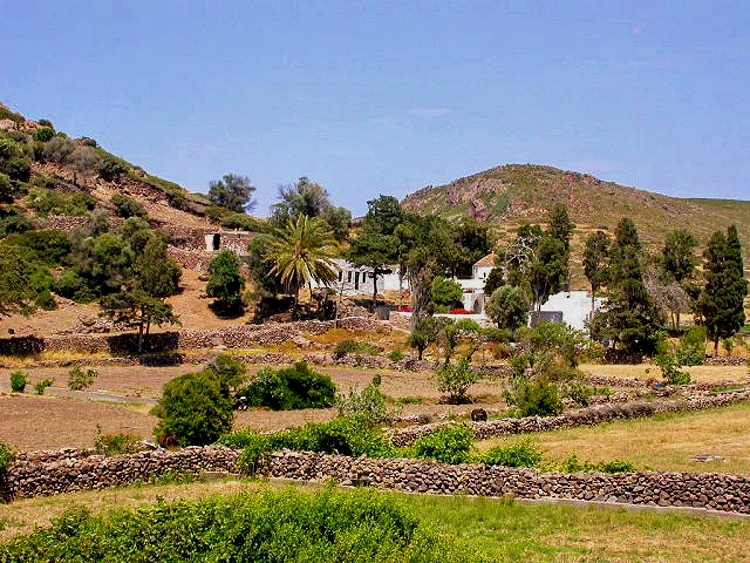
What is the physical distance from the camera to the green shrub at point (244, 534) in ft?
41.4

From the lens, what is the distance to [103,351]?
54625mm

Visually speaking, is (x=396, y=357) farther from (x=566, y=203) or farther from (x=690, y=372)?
(x=566, y=203)

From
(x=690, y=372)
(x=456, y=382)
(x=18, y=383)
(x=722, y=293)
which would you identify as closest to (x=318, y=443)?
(x=456, y=382)

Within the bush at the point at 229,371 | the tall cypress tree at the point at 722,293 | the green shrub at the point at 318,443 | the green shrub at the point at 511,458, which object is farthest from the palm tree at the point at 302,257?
the green shrub at the point at 511,458

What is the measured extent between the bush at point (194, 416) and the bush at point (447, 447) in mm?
6220

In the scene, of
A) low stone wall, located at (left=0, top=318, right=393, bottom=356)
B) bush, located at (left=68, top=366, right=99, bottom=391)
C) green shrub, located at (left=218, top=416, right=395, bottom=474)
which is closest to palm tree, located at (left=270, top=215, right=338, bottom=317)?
low stone wall, located at (left=0, top=318, right=393, bottom=356)

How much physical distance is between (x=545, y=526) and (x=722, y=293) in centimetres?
4650

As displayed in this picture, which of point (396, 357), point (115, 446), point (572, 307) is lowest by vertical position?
point (115, 446)

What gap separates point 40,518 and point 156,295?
41027 mm

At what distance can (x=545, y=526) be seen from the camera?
57.6 feet

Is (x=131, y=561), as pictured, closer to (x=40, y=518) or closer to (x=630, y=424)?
(x=40, y=518)

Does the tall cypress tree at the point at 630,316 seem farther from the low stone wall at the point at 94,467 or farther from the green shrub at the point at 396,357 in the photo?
the low stone wall at the point at 94,467

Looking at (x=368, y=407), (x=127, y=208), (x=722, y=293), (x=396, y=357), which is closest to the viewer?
(x=368, y=407)

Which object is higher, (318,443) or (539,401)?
(539,401)
